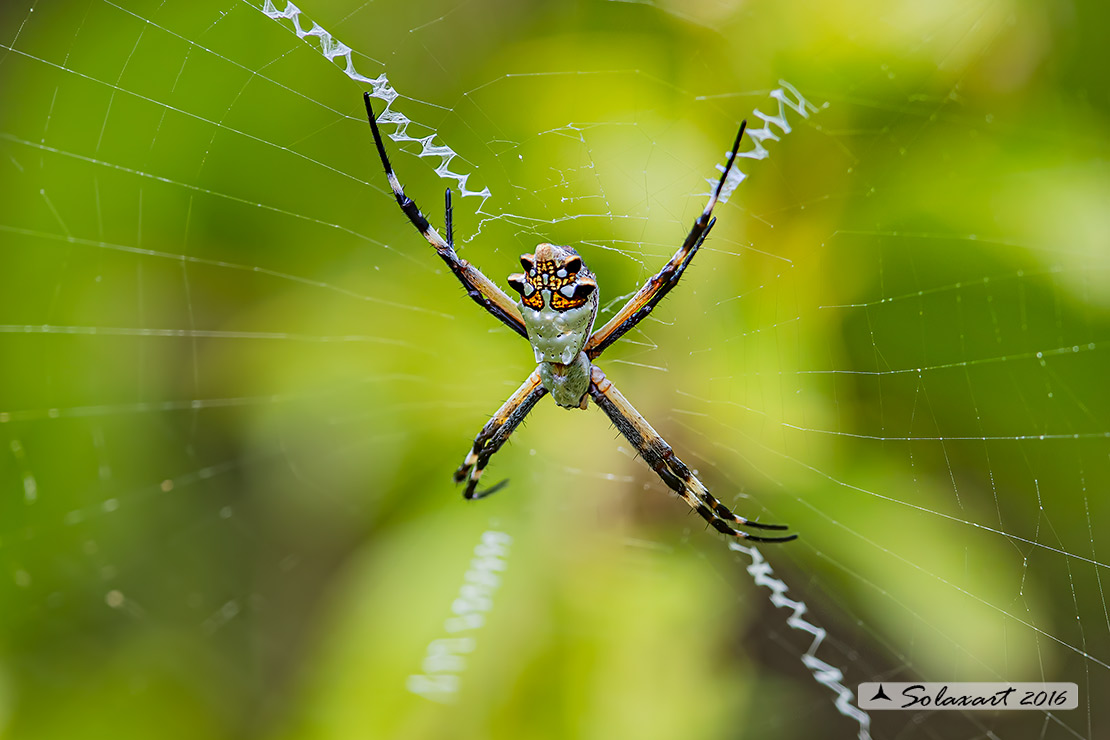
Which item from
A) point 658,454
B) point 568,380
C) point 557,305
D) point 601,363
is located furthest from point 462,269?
point 658,454

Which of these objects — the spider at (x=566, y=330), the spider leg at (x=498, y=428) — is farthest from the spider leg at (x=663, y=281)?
the spider leg at (x=498, y=428)

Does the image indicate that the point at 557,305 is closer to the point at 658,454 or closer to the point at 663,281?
the point at 663,281

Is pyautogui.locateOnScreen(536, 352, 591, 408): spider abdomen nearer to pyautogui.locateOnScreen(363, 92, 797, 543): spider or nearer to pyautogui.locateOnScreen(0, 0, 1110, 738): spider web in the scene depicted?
pyautogui.locateOnScreen(363, 92, 797, 543): spider

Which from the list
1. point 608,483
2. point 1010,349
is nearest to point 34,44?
point 608,483

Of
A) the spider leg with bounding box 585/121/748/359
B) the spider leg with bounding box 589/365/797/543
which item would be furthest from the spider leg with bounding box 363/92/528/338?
the spider leg with bounding box 589/365/797/543

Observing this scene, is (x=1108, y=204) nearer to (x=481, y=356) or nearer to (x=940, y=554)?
(x=940, y=554)

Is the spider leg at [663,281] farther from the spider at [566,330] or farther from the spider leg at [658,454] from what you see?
the spider leg at [658,454]

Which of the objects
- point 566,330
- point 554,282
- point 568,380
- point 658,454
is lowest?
point 658,454
